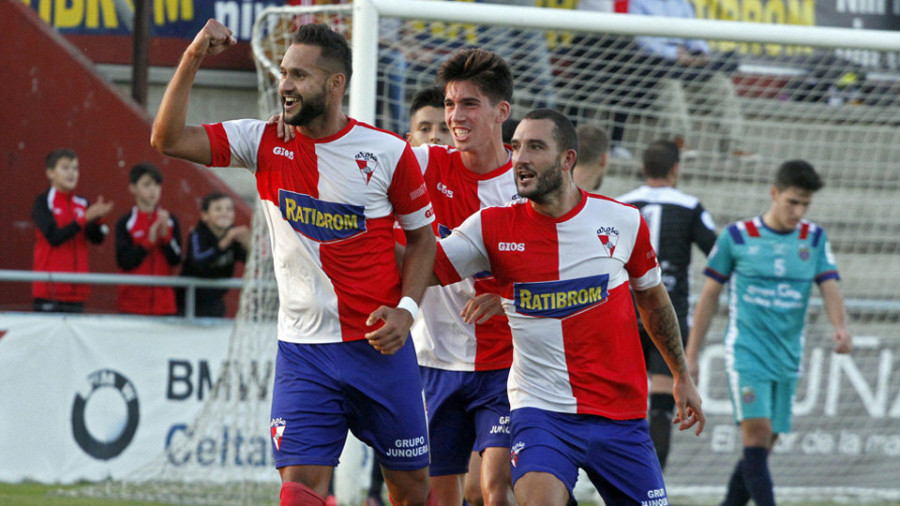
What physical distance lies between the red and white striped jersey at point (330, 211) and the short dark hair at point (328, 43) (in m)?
0.27

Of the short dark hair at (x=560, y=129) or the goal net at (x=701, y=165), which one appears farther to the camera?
the goal net at (x=701, y=165)

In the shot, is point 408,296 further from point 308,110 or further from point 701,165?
point 701,165

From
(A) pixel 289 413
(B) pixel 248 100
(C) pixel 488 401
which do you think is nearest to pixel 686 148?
(B) pixel 248 100

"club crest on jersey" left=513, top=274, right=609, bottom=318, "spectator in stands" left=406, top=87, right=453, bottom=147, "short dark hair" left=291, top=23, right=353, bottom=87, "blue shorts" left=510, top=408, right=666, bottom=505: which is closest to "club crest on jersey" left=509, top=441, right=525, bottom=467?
"blue shorts" left=510, top=408, right=666, bottom=505

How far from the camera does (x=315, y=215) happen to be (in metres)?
4.66

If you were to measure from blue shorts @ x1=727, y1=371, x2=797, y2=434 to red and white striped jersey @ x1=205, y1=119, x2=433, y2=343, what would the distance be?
3.47 meters

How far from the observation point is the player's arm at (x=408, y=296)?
14.8 feet

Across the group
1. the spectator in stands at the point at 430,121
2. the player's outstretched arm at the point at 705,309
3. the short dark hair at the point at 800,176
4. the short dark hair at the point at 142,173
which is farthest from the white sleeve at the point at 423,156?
the short dark hair at the point at 142,173

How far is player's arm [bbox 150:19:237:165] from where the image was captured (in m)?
4.19

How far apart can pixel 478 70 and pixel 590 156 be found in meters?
1.75

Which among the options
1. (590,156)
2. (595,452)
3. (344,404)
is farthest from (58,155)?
(595,452)

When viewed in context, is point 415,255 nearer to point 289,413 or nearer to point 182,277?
point 289,413

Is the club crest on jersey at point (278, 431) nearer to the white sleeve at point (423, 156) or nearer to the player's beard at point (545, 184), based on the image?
the player's beard at point (545, 184)

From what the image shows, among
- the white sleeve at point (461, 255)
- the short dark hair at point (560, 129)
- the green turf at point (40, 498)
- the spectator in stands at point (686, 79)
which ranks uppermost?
the spectator in stands at point (686, 79)
